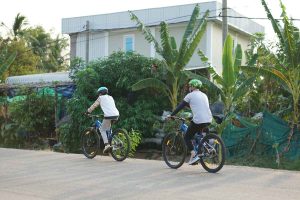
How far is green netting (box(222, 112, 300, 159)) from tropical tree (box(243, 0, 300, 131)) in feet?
1.35

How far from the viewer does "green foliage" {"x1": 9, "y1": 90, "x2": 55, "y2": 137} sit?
19094 mm

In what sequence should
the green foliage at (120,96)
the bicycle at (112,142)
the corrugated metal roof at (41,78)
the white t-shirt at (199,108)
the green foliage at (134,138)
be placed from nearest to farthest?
the white t-shirt at (199,108) < the bicycle at (112,142) < the green foliage at (134,138) < the green foliage at (120,96) < the corrugated metal roof at (41,78)

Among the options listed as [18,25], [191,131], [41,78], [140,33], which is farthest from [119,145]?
[18,25]

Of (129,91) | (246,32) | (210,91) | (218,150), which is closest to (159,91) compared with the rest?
(129,91)

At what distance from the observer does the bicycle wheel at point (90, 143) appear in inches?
506

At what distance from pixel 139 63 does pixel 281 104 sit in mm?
5270

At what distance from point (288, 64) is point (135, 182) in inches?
247

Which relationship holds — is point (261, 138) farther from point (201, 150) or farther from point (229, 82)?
point (201, 150)

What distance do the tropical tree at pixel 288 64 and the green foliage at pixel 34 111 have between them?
8.76m

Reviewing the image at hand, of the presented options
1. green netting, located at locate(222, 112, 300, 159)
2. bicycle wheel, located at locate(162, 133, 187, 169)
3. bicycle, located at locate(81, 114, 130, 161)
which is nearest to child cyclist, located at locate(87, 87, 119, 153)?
bicycle, located at locate(81, 114, 130, 161)

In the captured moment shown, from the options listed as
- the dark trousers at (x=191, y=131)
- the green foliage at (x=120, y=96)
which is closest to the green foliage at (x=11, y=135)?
the green foliage at (x=120, y=96)

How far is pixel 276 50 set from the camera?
14523 millimetres

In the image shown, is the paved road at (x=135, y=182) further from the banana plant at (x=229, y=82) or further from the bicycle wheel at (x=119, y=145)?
A: the banana plant at (x=229, y=82)

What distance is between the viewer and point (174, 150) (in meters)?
10.7
